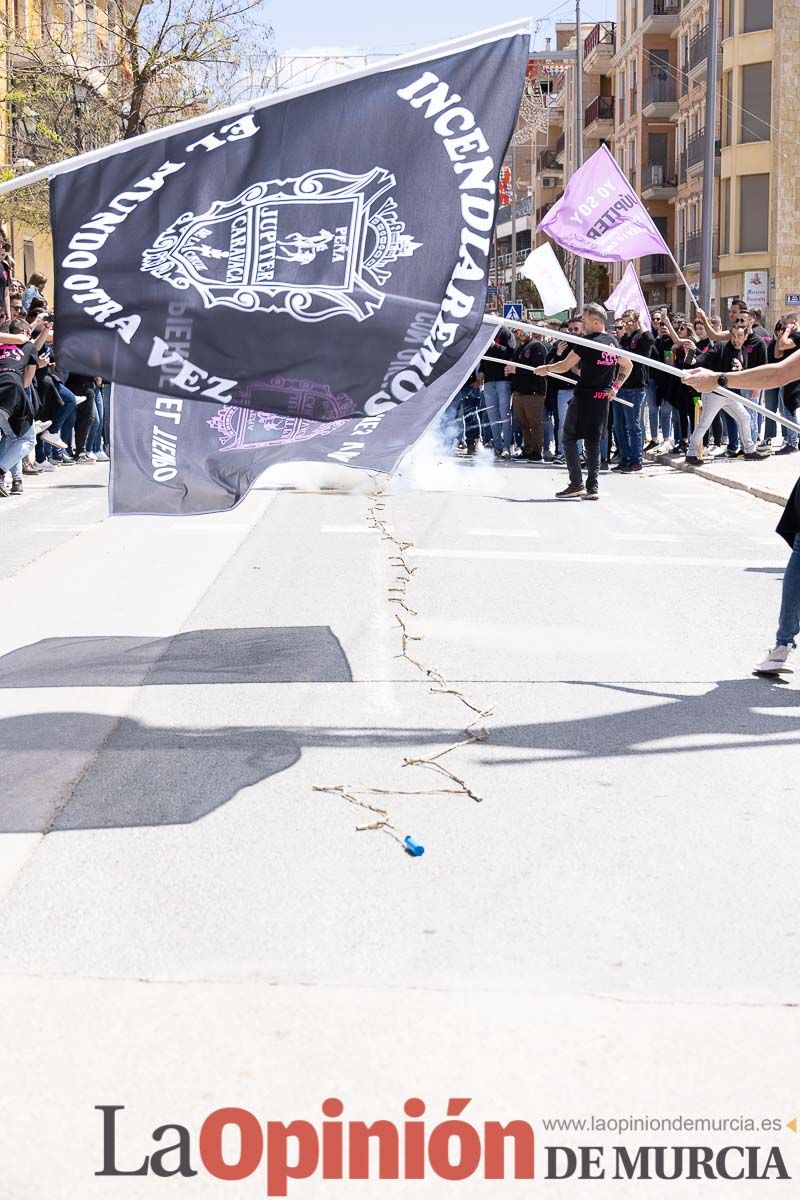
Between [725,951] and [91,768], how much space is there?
268 centimetres

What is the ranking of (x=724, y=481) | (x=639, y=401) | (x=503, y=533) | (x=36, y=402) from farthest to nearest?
(x=639, y=401), (x=724, y=481), (x=36, y=402), (x=503, y=533)

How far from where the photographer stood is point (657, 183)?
236 ft

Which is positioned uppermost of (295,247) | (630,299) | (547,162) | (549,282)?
(547,162)

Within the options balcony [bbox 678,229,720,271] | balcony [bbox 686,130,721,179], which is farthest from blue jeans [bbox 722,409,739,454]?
balcony [bbox 686,130,721,179]

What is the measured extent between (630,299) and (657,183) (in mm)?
52373

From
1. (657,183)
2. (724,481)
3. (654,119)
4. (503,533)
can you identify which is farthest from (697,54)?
(503,533)

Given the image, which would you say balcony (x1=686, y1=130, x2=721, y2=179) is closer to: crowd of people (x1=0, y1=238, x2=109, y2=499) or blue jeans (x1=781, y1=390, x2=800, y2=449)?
blue jeans (x1=781, y1=390, x2=800, y2=449)

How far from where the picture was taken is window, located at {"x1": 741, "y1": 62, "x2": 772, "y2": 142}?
57.9 meters

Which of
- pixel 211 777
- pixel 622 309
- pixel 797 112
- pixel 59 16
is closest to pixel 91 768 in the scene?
pixel 211 777

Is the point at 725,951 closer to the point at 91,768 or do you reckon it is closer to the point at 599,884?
the point at 599,884

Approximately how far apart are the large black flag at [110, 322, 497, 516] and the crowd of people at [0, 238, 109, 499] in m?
7.24

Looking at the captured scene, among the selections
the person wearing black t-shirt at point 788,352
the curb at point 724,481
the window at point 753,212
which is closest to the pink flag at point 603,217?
the curb at point 724,481

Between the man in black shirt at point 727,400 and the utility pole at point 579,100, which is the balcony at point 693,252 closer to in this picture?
the utility pole at point 579,100

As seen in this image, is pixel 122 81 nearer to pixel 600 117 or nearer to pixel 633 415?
pixel 633 415
